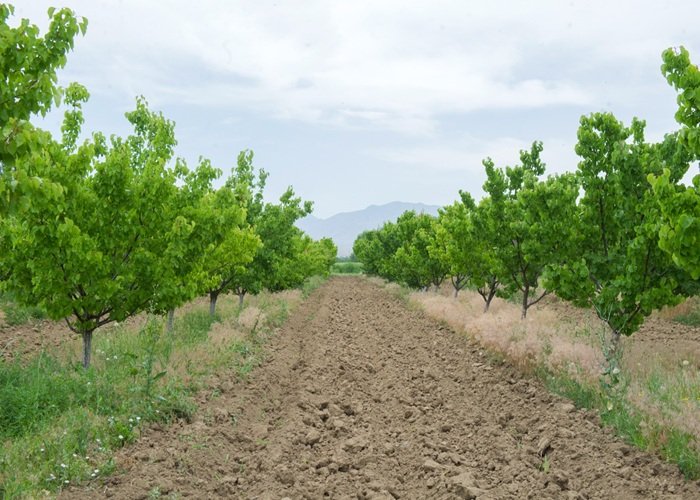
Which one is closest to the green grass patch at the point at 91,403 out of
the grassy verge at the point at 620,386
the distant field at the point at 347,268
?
the grassy verge at the point at 620,386

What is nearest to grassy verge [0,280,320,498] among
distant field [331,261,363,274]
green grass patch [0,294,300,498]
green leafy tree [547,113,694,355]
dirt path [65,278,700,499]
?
green grass patch [0,294,300,498]

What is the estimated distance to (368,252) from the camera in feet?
199

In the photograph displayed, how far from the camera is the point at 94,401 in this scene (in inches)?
331

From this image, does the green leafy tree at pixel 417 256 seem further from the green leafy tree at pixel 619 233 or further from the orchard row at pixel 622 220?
the green leafy tree at pixel 619 233

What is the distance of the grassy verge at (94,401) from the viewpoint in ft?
20.0

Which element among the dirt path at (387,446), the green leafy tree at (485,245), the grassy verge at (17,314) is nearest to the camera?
the dirt path at (387,446)

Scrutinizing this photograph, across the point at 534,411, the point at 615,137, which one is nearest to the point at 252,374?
the point at 534,411

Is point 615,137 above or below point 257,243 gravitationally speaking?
above

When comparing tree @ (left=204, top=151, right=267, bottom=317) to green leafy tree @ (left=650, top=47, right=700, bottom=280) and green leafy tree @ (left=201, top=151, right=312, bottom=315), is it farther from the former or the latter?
green leafy tree @ (left=650, top=47, right=700, bottom=280)

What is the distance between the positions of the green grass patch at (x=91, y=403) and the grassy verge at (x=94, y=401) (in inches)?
0.5

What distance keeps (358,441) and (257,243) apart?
33.1 ft

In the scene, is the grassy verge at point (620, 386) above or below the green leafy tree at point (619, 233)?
below

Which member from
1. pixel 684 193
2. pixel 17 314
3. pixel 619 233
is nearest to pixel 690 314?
pixel 619 233

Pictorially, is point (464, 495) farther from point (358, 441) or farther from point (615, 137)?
point (615, 137)
